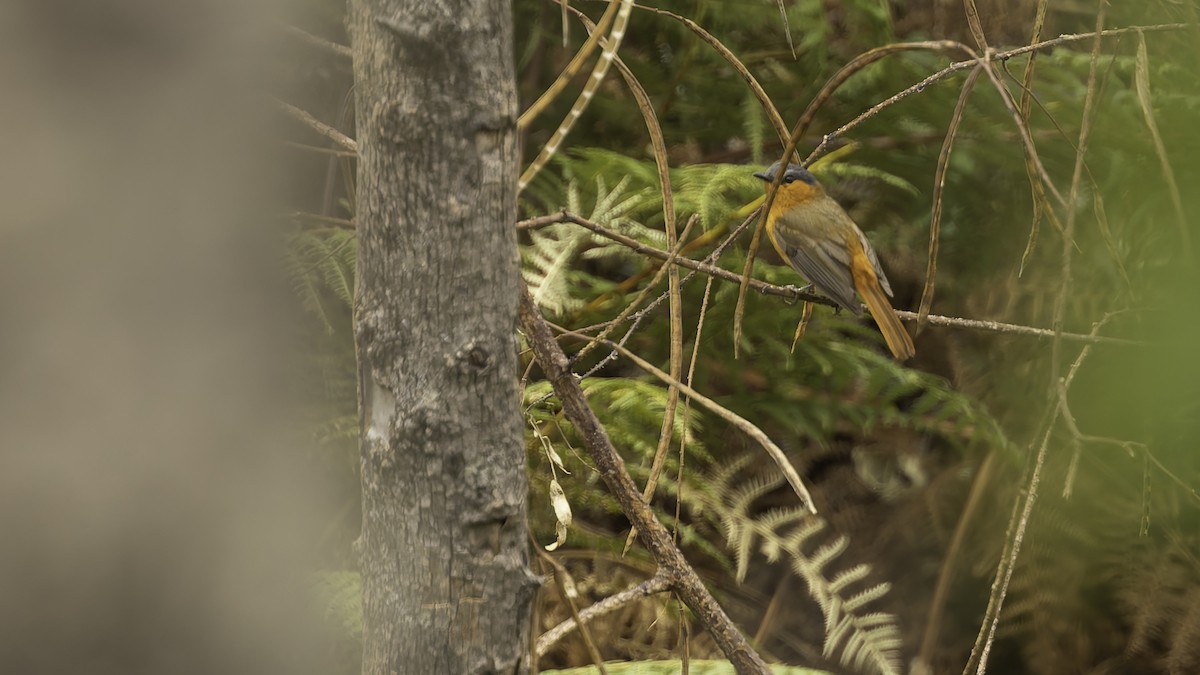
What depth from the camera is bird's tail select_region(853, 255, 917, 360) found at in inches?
86.6

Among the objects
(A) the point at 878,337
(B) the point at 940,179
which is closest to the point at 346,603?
(B) the point at 940,179

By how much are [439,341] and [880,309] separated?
1.71m

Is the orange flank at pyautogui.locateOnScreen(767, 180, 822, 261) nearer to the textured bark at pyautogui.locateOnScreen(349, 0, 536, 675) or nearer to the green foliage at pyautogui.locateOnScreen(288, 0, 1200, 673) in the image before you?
the green foliage at pyautogui.locateOnScreen(288, 0, 1200, 673)

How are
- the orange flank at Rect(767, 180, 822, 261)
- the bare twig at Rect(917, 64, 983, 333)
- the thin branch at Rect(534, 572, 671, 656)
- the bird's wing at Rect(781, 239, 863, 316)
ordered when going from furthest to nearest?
the orange flank at Rect(767, 180, 822, 261), the bird's wing at Rect(781, 239, 863, 316), the thin branch at Rect(534, 572, 671, 656), the bare twig at Rect(917, 64, 983, 333)

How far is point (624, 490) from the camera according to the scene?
994 mm

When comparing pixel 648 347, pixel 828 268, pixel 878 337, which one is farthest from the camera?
pixel 878 337

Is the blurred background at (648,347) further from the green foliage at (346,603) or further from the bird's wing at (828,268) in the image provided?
the bird's wing at (828,268)

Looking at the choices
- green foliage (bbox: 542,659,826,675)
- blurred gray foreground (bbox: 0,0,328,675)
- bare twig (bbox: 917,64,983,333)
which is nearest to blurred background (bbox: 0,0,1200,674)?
blurred gray foreground (bbox: 0,0,328,675)

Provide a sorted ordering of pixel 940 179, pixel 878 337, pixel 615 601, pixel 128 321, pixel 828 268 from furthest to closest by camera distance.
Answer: pixel 878 337, pixel 828 268, pixel 615 601, pixel 940 179, pixel 128 321

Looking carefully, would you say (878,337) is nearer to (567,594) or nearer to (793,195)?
(793,195)

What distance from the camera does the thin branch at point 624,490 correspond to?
0.95 m

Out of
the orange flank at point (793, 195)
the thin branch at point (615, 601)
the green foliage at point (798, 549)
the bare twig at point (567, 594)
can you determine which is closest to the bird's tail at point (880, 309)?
the orange flank at point (793, 195)

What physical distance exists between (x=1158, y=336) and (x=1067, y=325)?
2029 mm

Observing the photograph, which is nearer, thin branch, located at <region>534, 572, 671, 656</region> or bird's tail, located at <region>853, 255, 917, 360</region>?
thin branch, located at <region>534, 572, 671, 656</region>
